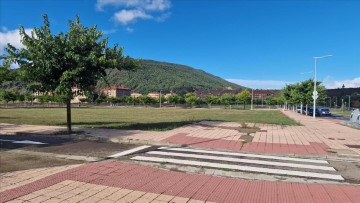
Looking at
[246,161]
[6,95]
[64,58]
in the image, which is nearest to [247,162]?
[246,161]

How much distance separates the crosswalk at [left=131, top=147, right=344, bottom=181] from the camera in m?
8.32

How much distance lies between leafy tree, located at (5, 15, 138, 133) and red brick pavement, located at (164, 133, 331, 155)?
195 inches

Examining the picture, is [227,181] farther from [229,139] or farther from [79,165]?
[229,139]

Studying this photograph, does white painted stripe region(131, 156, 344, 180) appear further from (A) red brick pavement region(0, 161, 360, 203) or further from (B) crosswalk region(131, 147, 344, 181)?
(A) red brick pavement region(0, 161, 360, 203)

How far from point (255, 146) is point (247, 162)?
3116 millimetres

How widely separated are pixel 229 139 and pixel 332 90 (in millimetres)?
145895

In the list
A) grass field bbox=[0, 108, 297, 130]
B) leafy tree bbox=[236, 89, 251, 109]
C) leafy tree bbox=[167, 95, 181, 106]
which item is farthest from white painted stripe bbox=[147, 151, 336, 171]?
leafy tree bbox=[167, 95, 181, 106]

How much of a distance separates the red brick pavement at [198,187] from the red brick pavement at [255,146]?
4248mm

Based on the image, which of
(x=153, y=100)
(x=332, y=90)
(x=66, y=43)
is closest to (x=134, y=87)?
(x=153, y=100)

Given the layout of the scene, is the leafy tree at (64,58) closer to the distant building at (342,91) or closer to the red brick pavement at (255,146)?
the red brick pavement at (255,146)

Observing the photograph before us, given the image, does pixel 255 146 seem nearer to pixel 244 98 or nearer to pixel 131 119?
pixel 131 119

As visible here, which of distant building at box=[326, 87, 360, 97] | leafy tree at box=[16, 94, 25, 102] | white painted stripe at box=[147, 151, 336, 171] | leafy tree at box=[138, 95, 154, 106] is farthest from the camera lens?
distant building at box=[326, 87, 360, 97]

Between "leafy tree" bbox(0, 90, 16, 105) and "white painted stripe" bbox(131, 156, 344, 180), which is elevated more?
"leafy tree" bbox(0, 90, 16, 105)

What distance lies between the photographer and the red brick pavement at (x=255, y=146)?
11.4 meters
